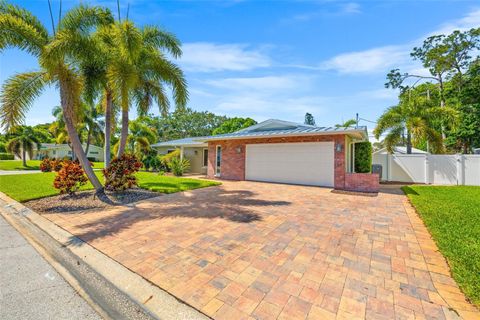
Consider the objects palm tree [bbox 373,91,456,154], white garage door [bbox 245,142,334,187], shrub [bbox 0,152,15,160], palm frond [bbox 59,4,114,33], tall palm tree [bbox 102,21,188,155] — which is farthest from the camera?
shrub [bbox 0,152,15,160]

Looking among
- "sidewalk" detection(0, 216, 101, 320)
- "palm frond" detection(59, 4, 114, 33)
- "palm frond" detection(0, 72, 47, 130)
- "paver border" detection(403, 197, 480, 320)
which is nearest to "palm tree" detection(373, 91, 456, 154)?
"paver border" detection(403, 197, 480, 320)

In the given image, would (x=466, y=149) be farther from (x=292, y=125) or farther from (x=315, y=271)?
(x=315, y=271)

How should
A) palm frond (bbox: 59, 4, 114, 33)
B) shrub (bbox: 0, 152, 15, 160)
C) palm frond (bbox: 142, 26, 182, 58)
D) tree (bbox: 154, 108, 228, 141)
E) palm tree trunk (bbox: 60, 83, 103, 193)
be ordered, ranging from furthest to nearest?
tree (bbox: 154, 108, 228, 141)
shrub (bbox: 0, 152, 15, 160)
palm frond (bbox: 142, 26, 182, 58)
palm tree trunk (bbox: 60, 83, 103, 193)
palm frond (bbox: 59, 4, 114, 33)

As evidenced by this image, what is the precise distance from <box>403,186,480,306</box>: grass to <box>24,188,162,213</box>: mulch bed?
854cm

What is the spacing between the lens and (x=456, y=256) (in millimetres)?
3611

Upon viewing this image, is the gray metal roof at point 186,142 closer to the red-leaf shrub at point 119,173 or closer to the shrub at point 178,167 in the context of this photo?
the shrub at point 178,167

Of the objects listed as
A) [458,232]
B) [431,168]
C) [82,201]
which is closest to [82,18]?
[82,201]

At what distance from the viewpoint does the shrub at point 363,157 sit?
39.9ft

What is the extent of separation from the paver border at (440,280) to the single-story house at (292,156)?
18.6ft

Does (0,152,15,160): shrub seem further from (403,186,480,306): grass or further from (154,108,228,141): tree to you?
(403,186,480,306): grass

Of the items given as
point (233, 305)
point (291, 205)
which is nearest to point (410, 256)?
point (233, 305)

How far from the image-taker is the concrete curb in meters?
2.50

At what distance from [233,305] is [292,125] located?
13.1m

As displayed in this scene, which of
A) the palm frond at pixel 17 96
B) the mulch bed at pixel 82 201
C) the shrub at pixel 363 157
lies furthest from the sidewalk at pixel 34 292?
the shrub at pixel 363 157
